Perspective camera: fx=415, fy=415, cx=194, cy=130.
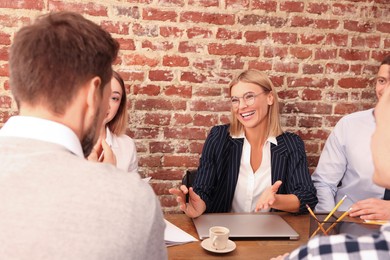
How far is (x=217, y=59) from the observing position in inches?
95.4

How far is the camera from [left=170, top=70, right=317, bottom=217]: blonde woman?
2.18 m

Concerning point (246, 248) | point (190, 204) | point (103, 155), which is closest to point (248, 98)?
point (190, 204)

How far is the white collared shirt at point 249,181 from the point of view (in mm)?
2213

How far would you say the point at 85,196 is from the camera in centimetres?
78

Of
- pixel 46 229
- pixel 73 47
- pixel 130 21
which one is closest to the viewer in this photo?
pixel 46 229

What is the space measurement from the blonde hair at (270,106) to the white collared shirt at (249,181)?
8cm

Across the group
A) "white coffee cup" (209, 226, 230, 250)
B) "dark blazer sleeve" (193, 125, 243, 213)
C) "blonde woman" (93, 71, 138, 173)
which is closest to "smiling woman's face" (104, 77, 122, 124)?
"blonde woman" (93, 71, 138, 173)

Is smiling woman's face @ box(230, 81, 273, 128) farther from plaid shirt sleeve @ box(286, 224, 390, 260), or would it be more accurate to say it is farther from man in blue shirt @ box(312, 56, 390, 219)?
plaid shirt sleeve @ box(286, 224, 390, 260)

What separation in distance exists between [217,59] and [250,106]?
37cm

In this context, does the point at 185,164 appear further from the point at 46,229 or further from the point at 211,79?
the point at 46,229

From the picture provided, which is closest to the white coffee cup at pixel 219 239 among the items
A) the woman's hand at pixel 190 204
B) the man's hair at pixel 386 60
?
the woman's hand at pixel 190 204

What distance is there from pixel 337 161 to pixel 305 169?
9.4 inches

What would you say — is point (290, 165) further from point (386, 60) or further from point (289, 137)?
point (386, 60)

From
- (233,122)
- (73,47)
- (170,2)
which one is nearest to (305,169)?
(233,122)
